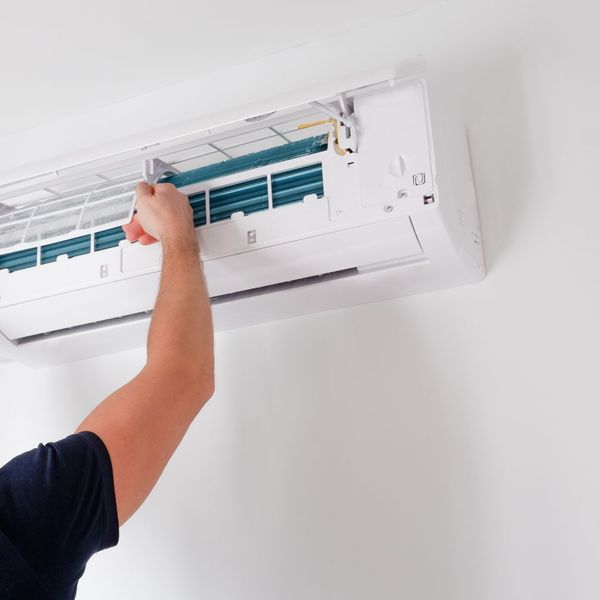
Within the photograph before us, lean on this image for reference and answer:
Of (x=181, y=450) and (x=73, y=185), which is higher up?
(x=73, y=185)

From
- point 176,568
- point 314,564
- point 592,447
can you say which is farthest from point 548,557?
point 176,568

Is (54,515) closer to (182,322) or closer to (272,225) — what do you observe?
(182,322)

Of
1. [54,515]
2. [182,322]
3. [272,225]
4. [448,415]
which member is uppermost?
[272,225]

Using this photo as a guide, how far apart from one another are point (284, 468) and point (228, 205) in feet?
1.37

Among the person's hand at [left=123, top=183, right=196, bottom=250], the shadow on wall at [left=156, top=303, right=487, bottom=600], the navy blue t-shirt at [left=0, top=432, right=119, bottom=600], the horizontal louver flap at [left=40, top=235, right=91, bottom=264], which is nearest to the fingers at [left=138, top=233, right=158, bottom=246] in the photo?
the person's hand at [left=123, top=183, right=196, bottom=250]

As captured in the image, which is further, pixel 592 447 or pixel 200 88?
pixel 200 88

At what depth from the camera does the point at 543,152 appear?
1245mm

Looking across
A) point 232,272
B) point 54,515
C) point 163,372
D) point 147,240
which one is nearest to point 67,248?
point 147,240

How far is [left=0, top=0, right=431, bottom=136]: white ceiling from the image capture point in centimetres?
138

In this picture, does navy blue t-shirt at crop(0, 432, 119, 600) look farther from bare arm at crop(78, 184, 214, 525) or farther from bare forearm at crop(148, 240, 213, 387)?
bare forearm at crop(148, 240, 213, 387)

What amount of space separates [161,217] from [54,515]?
466mm

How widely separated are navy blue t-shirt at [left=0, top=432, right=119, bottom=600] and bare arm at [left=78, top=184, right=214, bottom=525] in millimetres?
23

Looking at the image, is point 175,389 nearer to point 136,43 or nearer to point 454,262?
point 454,262

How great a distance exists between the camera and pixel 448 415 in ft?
3.94
